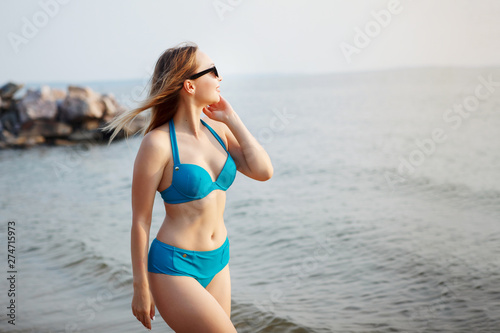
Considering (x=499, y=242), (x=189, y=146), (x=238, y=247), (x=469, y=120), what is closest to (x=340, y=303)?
(x=238, y=247)

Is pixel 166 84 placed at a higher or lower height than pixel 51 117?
higher

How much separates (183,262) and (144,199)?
39 centimetres

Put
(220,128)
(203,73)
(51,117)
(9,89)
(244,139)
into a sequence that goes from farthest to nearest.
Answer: (9,89), (51,117), (220,128), (244,139), (203,73)

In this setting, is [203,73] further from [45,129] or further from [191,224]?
[45,129]

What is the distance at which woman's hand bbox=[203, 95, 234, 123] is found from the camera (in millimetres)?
2916

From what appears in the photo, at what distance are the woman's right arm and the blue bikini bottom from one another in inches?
2.6

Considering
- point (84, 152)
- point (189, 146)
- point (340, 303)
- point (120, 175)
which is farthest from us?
point (84, 152)

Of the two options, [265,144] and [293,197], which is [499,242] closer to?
[293,197]

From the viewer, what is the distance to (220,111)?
2.94 meters

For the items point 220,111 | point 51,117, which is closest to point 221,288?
point 220,111

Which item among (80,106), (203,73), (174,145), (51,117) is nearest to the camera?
(174,145)

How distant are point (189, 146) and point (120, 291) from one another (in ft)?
13.8

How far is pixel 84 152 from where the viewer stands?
66.2 ft

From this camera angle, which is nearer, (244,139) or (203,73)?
(203,73)
